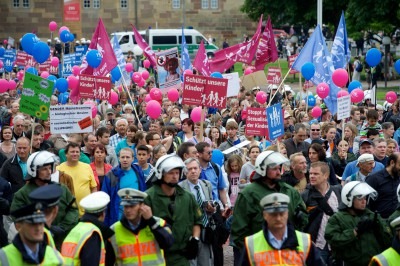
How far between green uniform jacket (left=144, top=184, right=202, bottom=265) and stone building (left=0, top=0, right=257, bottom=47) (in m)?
60.3

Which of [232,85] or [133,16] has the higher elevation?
[232,85]

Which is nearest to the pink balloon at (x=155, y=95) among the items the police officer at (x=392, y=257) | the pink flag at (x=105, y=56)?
the pink flag at (x=105, y=56)

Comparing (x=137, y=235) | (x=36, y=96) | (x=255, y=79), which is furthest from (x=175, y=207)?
(x=255, y=79)

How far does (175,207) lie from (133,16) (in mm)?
63229

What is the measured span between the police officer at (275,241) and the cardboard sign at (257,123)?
775 centimetres

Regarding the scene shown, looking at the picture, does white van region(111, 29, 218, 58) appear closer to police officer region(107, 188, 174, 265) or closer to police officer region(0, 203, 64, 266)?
police officer region(107, 188, 174, 265)

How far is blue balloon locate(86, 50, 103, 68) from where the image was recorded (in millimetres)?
21422

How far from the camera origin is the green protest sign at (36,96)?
15.2 m

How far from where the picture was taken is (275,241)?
841 centimetres

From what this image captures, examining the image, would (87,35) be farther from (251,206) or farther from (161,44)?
(251,206)

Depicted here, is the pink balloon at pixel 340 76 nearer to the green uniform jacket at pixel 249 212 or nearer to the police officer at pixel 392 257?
the green uniform jacket at pixel 249 212

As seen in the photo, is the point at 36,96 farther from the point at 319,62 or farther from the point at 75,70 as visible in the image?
the point at 75,70

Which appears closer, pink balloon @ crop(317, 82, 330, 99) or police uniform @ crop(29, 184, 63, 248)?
police uniform @ crop(29, 184, 63, 248)

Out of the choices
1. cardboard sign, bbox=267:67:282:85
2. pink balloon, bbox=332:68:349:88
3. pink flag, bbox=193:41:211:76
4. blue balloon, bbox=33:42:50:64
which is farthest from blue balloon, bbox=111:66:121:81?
pink balloon, bbox=332:68:349:88
